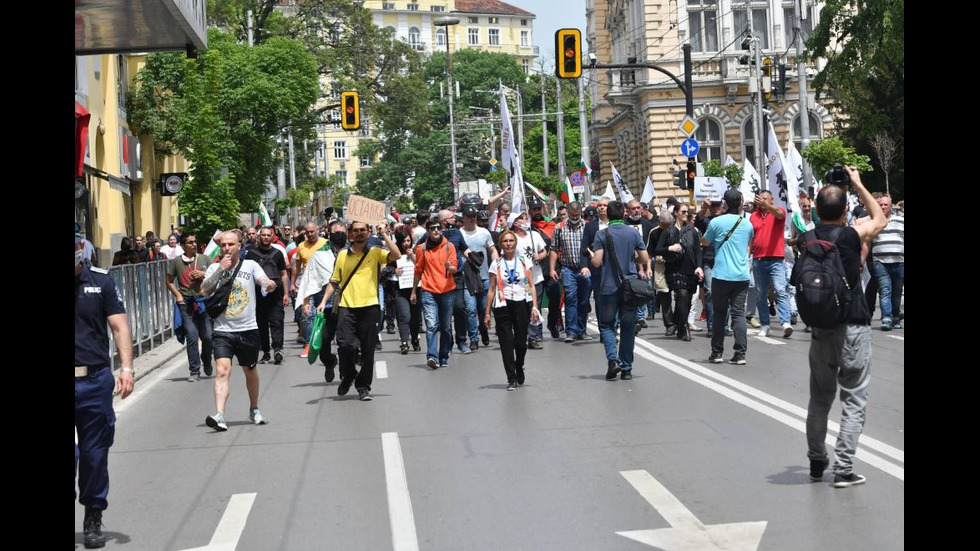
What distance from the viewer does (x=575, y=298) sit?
706 inches

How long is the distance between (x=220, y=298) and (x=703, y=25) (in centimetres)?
4734

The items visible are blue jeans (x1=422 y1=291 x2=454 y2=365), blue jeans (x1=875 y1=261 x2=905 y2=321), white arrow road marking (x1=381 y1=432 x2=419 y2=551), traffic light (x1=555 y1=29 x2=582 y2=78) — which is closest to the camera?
white arrow road marking (x1=381 y1=432 x2=419 y2=551)

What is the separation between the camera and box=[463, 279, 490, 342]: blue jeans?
17.0 metres

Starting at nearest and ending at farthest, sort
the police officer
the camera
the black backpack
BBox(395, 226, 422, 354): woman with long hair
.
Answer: the police officer, the black backpack, the camera, BBox(395, 226, 422, 354): woman with long hair

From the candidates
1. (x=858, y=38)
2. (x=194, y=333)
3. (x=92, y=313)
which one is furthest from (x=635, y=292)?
(x=858, y=38)

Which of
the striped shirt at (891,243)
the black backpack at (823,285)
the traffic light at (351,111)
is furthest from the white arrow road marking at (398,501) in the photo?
the traffic light at (351,111)

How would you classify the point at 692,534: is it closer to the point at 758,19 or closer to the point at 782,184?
the point at 782,184

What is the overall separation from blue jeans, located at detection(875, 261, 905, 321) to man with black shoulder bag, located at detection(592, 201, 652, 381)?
464cm

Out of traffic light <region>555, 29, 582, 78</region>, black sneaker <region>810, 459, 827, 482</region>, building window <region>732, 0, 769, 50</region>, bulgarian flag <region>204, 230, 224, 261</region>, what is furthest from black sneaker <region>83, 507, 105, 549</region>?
building window <region>732, 0, 769, 50</region>

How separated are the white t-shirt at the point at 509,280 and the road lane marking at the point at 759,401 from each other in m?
1.79

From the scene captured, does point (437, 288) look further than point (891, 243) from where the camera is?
No

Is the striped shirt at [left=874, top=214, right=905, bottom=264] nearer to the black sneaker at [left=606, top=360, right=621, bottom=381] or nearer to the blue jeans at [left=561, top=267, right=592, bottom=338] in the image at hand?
the blue jeans at [left=561, top=267, right=592, bottom=338]

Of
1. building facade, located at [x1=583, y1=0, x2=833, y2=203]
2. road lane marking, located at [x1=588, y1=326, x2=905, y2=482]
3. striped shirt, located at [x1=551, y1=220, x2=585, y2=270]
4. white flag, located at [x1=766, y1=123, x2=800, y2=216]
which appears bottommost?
road lane marking, located at [x1=588, y1=326, x2=905, y2=482]
